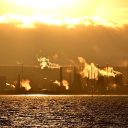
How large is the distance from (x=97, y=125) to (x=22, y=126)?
21038 millimetres

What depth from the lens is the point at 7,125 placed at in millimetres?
155875

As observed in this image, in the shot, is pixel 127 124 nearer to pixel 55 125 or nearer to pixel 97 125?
pixel 97 125

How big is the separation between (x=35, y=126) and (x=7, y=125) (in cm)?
918

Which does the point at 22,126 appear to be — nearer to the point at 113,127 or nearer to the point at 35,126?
the point at 35,126

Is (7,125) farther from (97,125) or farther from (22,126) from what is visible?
(97,125)

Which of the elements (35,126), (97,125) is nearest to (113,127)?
(97,125)

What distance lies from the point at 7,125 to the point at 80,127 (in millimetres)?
21423

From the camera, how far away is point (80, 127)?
149 metres

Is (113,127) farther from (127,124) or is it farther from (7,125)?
(7,125)

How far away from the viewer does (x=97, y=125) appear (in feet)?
511

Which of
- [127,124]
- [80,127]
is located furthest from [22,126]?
[127,124]

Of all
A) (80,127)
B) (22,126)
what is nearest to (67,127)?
(80,127)

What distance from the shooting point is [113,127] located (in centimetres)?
14850

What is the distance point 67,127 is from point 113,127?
1229cm
